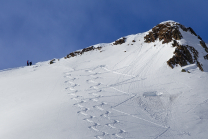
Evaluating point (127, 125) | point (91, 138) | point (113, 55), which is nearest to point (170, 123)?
point (127, 125)

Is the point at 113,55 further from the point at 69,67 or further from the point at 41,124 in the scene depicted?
the point at 41,124

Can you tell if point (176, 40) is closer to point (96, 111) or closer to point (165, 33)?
point (165, 33)

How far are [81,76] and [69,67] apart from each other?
2.94 metres

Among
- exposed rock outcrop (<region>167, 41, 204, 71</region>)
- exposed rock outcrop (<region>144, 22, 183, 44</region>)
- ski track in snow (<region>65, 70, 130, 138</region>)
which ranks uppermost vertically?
exposed rock outcrop (<region>144, 22, 183, 44</region>)

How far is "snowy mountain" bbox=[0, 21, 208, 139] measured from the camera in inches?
314

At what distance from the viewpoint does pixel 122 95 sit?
1057 centimetres

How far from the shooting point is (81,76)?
46.1 feet

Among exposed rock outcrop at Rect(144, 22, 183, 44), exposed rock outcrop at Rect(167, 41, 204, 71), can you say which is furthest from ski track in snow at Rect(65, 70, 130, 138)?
exposed rock outcrop at Rect(144, 22, 183, 44)

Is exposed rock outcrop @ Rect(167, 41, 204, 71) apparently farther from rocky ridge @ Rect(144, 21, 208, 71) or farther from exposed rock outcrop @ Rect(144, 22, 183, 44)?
exposed rock outcrop @ Rect(144, 22, 183, 44)

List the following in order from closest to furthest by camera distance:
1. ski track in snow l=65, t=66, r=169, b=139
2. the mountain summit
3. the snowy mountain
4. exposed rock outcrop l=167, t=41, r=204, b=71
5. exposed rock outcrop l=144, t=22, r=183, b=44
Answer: ski track in snow l=65, t=66, r=169, b=139 → the snowy mountain → exposed rock outcrop l=167, t=41, r=204, b=71 → the mountain summit → exposed rock outcrop l=144, t=22, r=183, b=44

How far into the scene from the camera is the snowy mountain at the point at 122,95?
7977 millimetres

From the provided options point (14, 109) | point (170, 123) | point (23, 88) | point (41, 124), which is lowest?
point (170, 123)

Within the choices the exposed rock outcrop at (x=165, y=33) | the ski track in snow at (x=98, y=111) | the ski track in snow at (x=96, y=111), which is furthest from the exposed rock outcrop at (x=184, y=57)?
the ski track in snow at (x=96, y=111)

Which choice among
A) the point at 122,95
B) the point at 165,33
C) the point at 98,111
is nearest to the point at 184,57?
the point at 165,33
